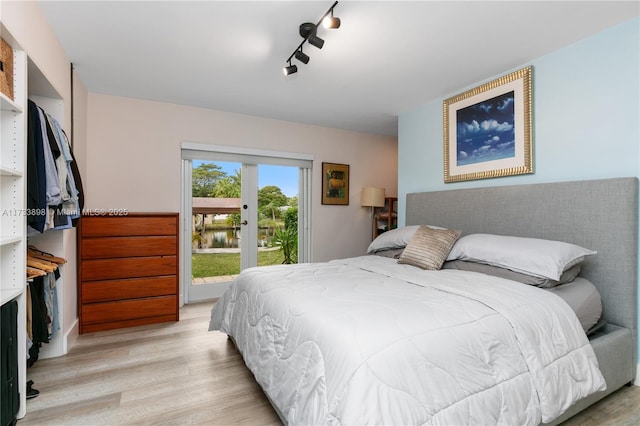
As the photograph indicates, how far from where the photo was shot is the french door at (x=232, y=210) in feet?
12.1

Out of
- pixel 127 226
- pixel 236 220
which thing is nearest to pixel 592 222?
pixel 236 220

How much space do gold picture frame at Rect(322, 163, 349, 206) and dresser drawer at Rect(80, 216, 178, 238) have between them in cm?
204

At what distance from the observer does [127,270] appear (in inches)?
112

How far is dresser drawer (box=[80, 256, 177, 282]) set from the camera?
2.72m

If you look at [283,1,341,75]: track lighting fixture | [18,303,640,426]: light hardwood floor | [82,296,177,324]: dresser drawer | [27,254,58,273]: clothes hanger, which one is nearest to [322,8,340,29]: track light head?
[283,1,341,75]: track lighting fixture

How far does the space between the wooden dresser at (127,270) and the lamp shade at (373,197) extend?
99.7 inches

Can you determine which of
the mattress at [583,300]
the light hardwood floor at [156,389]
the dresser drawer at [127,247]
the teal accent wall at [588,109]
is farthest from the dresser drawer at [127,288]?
the teal accent wall at [588,109]

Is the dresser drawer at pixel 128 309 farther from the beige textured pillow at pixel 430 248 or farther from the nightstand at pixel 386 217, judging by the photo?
the nightstand at pixel 386 217

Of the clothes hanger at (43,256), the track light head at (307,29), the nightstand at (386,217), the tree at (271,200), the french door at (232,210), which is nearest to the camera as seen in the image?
the track light head at (307,29)

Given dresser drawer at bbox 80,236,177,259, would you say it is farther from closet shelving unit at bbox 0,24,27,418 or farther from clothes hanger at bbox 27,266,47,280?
closet shelving unit at bbox 0,24,27,418

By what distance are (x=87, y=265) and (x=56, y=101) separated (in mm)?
1368

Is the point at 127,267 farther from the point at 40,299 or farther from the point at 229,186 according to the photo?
the point at 229,186

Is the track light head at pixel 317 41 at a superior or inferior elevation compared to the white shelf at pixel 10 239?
superior

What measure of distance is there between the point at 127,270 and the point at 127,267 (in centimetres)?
3
